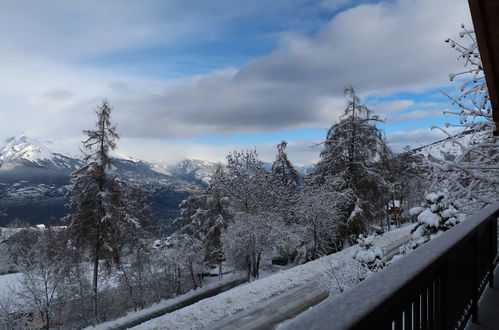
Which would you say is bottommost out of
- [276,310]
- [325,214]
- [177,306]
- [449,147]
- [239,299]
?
[177,306]

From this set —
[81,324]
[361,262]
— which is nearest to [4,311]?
[81,324]

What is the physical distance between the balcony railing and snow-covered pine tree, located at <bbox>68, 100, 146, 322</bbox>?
20674 millimetres

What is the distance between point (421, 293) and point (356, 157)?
25359mm

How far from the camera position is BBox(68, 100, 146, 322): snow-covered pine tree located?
70.4ft

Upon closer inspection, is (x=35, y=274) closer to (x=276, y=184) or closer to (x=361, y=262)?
(x=276, y=184)

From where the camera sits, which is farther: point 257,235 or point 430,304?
point 257,235

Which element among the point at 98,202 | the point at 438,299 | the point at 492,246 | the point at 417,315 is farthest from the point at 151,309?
the point at 417,315

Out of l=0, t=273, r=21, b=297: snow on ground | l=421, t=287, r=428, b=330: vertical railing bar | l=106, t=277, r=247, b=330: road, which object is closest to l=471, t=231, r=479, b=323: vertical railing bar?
l=421, t=287, r=428, b=330: vertical railing bar

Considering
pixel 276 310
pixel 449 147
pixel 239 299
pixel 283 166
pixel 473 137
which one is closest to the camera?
pixel 473 137

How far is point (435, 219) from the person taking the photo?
10680 millimetres

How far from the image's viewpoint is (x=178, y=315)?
1420cm

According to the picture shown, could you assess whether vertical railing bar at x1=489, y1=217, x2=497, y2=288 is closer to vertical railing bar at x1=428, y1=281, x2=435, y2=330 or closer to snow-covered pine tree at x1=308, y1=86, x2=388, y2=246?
vertical railing bar at x1=428, y1=281, x2=435, y2=330

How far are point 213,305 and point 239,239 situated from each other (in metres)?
11.7

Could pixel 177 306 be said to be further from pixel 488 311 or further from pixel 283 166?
pixel 488 311
